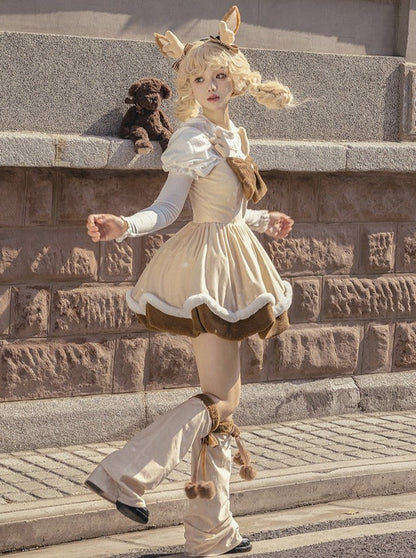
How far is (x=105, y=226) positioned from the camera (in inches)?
213

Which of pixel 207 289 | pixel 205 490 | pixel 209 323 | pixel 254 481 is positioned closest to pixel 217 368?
pixel 209 323

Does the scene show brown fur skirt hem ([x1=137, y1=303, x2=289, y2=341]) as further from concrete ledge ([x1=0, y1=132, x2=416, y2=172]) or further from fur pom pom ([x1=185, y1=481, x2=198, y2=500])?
concrete ledge ([x1=0, y1=132, x2=416, y2=172])

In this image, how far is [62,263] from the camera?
308 inches

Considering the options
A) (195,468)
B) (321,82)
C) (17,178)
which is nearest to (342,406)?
(321,82)

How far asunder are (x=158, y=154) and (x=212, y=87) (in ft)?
6.77

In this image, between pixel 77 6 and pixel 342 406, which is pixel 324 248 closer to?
pixel 342 406

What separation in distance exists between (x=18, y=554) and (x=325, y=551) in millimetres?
1333

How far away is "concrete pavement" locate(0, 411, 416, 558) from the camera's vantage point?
6301mm

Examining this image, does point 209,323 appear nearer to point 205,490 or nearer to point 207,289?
point 207,289

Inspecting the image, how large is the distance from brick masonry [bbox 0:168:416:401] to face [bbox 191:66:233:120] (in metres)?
1.94

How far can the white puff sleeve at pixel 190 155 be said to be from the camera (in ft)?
19.0

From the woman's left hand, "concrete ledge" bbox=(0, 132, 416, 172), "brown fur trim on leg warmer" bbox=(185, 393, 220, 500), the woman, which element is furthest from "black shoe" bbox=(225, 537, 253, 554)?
"concrete ledge" bbox=(0, 132, 416, 172)

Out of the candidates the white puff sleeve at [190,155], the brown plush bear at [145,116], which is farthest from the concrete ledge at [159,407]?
the white puff sleeve at [190,155]

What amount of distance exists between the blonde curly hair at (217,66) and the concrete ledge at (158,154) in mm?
1587
